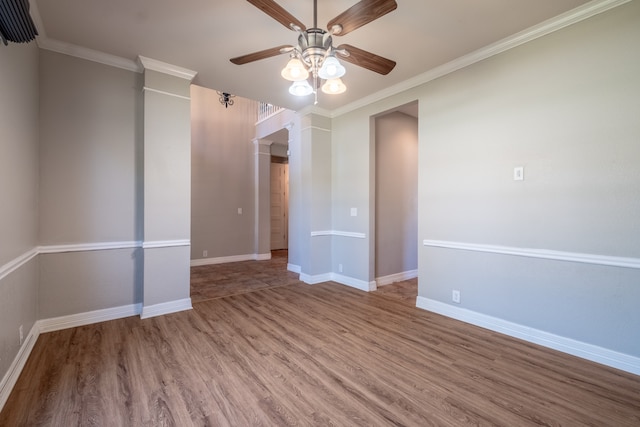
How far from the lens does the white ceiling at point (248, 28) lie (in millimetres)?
2236

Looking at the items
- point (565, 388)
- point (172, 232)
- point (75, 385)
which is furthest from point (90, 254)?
point (565, 388)

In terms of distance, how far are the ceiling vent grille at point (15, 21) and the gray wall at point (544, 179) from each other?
3.46 m

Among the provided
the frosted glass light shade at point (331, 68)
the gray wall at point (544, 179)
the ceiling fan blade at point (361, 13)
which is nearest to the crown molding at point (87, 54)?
the frosted glass light shade at point (331, 68)

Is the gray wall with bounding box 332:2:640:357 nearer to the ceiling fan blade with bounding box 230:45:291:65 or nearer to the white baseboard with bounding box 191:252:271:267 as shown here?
the ceiling fan blade with bounding box 230:45:291:65

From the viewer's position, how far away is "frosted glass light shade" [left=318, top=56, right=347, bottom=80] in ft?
6.35

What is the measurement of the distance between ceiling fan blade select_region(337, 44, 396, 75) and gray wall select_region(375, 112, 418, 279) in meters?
1.97

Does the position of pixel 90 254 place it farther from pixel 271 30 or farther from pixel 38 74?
pixel 271 30

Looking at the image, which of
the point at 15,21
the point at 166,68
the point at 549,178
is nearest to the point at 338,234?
the point at 549,178

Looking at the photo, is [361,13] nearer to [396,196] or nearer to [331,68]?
[331,68]

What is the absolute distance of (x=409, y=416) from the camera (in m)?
1.65

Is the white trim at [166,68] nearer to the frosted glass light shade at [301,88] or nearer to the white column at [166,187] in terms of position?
the white column at [166,187]

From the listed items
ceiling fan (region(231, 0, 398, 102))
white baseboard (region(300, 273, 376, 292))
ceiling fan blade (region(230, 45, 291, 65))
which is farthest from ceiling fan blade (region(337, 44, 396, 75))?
white baseboard (region(300, 273, 376, 292))

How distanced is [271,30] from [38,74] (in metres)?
2.30

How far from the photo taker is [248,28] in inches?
98.6
